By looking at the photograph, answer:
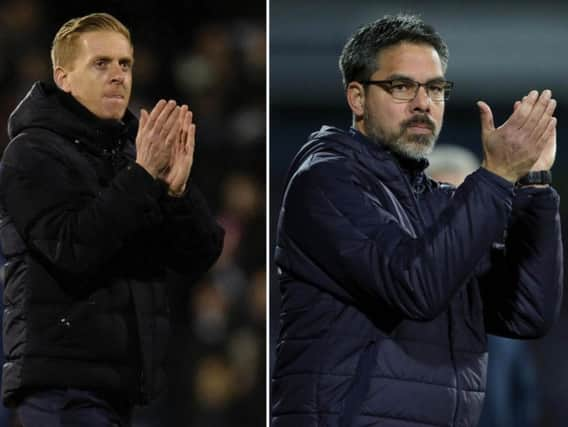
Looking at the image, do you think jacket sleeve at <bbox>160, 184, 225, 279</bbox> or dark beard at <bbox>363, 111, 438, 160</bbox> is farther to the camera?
jacket sleeve at <bbox>160, 184, 225, 279</bbox>

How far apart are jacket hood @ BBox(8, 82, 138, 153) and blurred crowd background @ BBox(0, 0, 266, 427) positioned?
1.41 feet

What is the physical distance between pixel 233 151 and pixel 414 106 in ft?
3.33

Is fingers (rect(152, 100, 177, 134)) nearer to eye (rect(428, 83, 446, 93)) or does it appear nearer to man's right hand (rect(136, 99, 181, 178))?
man's right hand (rect(136, 99, 181, 178))

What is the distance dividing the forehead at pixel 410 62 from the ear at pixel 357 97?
4 centimetres

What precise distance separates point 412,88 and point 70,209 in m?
0.65

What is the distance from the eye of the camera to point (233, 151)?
2.93 meters

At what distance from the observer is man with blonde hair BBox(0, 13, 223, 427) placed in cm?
204

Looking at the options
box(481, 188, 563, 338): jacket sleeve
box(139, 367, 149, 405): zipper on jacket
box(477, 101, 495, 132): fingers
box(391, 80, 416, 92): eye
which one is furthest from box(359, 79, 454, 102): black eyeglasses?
box(139, 367, 149, 405): zipper on jacket

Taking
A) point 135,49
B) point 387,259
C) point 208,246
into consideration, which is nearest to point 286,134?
point 135,49

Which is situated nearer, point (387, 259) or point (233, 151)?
point (387, 259)

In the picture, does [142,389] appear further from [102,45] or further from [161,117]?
[102,45]

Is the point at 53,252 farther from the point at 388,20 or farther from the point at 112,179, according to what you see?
the point at 388,20

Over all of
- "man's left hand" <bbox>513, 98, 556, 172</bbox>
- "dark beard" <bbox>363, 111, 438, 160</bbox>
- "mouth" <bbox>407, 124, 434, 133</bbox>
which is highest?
"mouth" <bbox>407, 124, 434, 133</bbox>

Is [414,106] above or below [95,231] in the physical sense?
above
